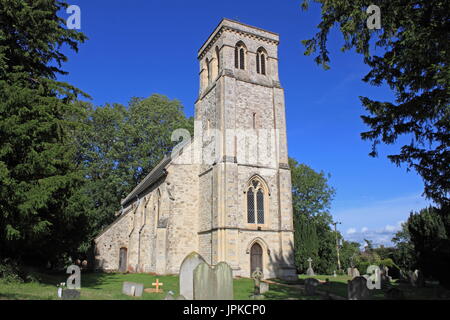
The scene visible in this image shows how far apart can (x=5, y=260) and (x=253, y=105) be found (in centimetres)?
1726

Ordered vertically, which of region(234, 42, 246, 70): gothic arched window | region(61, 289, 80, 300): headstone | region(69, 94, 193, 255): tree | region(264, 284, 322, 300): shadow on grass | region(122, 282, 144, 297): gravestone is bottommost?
region(264, 284, 322, 300): shadow on grass

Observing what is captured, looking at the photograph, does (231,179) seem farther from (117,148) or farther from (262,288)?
(117,148)

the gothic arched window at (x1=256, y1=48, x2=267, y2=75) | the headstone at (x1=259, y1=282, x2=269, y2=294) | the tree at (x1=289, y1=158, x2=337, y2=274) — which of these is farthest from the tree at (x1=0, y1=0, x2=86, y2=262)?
the tree at (x1=289, y1=158, x2=337, y2=274)

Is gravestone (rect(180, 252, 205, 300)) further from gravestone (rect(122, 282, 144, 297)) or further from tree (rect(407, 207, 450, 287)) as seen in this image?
tree (rect(407, 207, 450, 287))

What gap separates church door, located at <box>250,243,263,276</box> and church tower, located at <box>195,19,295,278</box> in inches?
0.7

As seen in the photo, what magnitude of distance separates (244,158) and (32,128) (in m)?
13.9

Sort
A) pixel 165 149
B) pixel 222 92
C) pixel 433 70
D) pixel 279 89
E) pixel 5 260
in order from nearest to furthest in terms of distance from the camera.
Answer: pixel 433 70 < pixel 5 260 < pixel 222 92 < pixel 279 89 < pixel 165 149

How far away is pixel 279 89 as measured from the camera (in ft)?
83.0

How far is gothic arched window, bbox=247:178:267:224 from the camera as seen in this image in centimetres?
2209

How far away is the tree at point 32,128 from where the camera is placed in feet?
35.1

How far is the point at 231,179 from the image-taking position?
21359 mm
